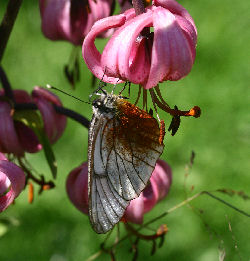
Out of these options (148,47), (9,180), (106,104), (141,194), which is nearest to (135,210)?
(141,194)

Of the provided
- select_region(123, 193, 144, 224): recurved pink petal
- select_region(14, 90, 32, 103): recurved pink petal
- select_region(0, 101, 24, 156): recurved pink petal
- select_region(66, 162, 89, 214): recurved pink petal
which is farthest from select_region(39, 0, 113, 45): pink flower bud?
select_region(123, 193, 144, 224): recurved pink petal

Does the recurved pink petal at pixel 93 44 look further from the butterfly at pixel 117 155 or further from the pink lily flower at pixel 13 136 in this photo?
the pink lily flower at pixel 13 136

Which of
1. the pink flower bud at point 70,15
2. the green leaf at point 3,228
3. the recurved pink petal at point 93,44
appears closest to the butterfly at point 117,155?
the recurved pink petal at point 93,44

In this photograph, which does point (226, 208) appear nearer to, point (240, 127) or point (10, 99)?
point (240, 127)

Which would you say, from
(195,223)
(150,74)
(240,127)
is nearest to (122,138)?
(150,74)

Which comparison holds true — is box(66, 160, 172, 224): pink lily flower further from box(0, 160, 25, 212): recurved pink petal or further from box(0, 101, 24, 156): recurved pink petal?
box(0, 160, 25, 212): recurved pink petal

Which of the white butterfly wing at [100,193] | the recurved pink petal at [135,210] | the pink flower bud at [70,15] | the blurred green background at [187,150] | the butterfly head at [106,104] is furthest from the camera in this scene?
the blurred green background at [187,150]
